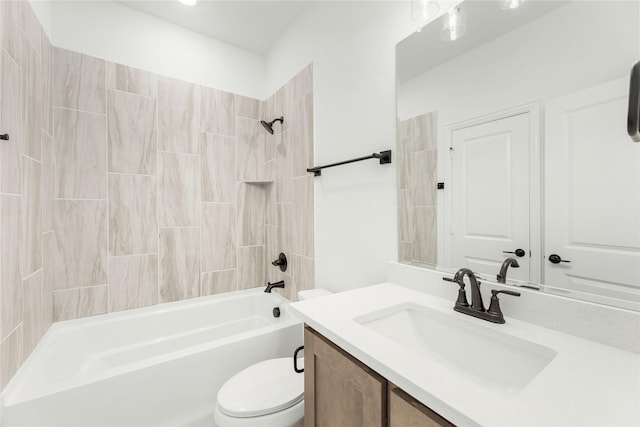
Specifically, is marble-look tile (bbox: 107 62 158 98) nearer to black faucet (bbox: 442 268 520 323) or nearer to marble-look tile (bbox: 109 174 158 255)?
marble-look tile (bbox: 109 174 158 255)

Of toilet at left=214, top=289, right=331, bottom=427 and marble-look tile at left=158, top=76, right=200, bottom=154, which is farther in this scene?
marble-look tile at left=158, top=76, right=200, bottom=154

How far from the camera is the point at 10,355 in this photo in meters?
1.11

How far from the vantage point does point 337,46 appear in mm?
1623

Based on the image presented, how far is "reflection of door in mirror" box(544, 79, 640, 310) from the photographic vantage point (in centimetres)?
69

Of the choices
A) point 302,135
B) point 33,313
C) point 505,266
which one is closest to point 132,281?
point 33,313

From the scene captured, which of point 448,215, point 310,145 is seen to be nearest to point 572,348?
point 448,215

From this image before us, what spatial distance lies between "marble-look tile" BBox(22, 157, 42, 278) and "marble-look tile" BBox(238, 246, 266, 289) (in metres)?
1.24

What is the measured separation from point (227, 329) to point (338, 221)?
1354 millimetres

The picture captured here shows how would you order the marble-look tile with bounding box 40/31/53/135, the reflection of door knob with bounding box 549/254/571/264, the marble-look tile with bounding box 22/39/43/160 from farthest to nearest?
the marble-look tile with bounding box 40/31/53/135, the marble-look tile with bounding box 22/39/43/160, the reflection of door knob with bounding box 549/254/571/264

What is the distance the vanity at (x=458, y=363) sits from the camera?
49cm

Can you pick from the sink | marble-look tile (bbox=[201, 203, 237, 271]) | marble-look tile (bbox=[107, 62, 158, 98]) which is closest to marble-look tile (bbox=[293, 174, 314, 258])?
marble-look tile (bbox=[201, 203, 237, 271])

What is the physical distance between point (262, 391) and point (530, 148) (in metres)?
1.39

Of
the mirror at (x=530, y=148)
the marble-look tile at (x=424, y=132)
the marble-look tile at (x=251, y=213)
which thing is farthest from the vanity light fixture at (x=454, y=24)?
the marble-look tile at (x=251, y=213)

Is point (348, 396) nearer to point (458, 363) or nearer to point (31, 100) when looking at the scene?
point (458, 363)
